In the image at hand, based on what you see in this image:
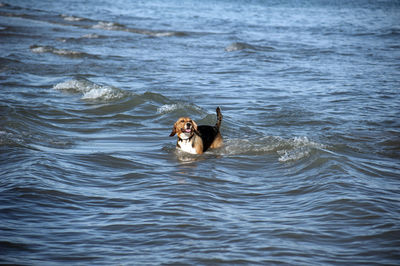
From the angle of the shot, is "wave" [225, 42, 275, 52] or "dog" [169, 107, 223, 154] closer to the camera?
"dog" [169, 107, 223, 154]

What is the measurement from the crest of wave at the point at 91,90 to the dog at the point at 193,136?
4.27 m

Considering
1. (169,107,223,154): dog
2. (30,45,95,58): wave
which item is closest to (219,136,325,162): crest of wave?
(169,107,223,154): dog

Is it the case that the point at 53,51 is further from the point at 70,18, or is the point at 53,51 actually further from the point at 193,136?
the point at 70,18

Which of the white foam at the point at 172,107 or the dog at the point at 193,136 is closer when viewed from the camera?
the dog at the point at 193,136

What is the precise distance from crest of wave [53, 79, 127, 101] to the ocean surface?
52 mm

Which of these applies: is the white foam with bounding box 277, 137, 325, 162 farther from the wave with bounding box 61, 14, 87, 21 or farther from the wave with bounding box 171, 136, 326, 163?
the wave with bounding box 61, 14, 87, 21

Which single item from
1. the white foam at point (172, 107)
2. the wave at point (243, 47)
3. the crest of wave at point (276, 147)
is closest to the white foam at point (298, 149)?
the crest of wave at point (276, 147)

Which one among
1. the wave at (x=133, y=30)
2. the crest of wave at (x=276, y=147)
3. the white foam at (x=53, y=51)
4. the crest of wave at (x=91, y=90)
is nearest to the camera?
the crest of wave at (x=276, y=147)

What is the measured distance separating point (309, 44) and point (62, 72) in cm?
1265

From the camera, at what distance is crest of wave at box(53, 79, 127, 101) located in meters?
12.4

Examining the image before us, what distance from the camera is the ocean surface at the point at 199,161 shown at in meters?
4.97

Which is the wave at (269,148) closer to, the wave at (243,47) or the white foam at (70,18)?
the wave at (243,47)

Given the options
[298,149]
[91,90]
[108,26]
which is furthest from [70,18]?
[298,149]

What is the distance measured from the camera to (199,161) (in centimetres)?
824
